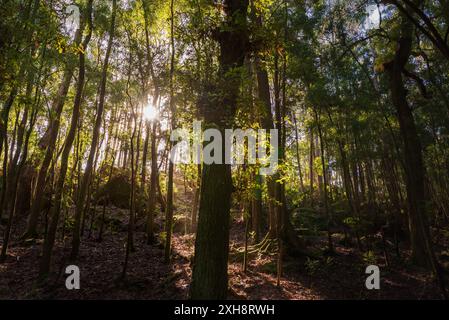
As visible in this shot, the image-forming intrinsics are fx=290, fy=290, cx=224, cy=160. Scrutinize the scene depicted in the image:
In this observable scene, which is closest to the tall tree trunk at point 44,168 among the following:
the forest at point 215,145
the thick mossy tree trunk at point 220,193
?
the forest at point 215,145

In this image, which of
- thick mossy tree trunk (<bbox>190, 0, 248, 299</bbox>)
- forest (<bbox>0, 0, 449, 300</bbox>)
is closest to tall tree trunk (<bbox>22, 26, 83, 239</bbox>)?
forest (<bbox>0, 0, 449, 300</bbox>)

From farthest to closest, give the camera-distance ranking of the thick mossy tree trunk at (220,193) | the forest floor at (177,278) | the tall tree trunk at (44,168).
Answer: the tall tree trunk at (44,168), the forest floor at (177,278), the thick mossy tree trunk at (220,193)

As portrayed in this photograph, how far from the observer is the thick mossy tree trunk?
4941 millimetres

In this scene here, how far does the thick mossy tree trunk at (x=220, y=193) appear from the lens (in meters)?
4.94

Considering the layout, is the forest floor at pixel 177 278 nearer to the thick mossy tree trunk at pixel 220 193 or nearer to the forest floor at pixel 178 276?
the forest floor at pixel 178 276

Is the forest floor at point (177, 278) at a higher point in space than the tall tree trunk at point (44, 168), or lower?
lower

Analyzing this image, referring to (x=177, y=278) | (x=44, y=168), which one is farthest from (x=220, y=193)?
(x=44, y=168)

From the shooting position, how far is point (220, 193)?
17.0 ft

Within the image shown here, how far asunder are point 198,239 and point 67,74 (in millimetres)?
9073

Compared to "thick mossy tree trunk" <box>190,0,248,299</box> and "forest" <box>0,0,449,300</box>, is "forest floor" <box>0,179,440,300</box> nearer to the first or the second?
"forest" <box>0,0,449,300</box>

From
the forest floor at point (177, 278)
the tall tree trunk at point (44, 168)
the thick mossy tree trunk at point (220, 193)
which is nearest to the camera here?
the thick mossy tree trunk at point (220, 193)
